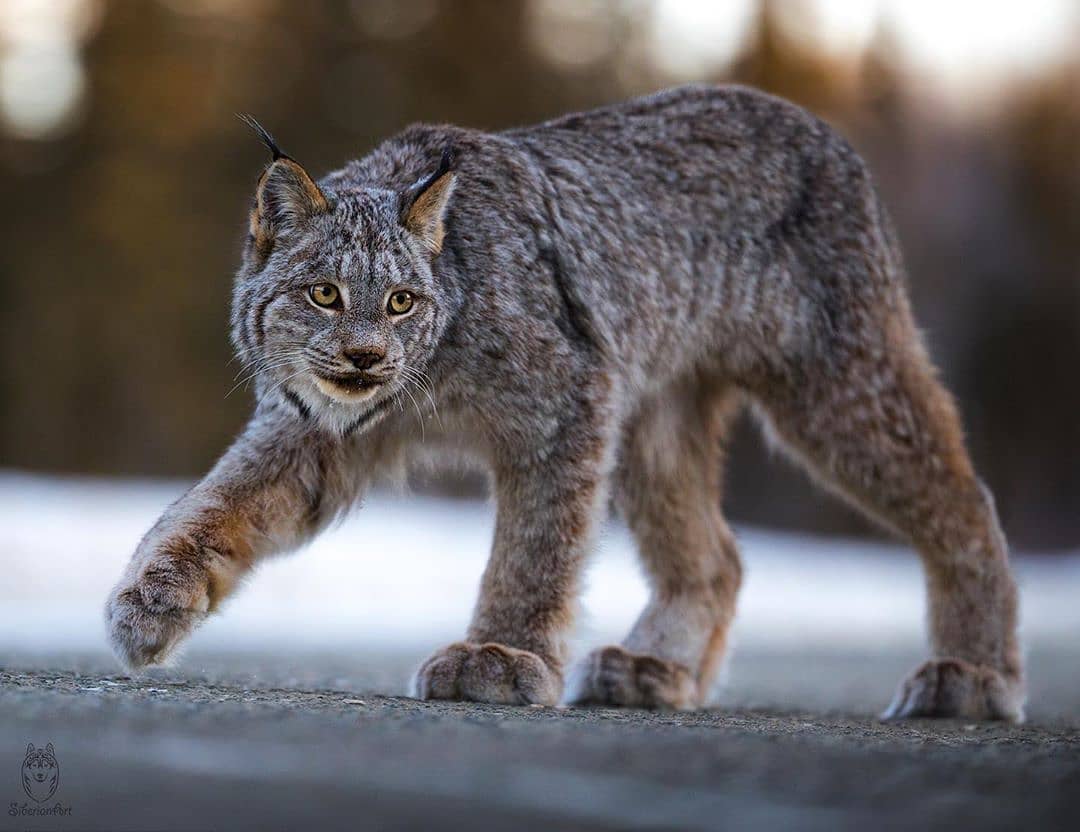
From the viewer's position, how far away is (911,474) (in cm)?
505

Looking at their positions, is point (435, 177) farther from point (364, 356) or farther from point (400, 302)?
point (364, 356)

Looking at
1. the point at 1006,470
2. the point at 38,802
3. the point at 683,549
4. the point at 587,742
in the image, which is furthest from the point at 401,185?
the point at 1006,470

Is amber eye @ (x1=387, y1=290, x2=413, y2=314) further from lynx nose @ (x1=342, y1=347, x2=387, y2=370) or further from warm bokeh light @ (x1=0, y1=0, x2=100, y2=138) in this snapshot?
warm bokeh light @ (x1=0, y1=0, x2=100, y2=138)

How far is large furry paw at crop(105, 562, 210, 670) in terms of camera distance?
362 centimetres

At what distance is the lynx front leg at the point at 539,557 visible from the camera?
3.88 meters

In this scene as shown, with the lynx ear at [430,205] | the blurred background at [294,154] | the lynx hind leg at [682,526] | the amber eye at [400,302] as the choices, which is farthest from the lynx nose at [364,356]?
the blurred background at [294,154]

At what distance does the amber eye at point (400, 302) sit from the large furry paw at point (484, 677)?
897mm

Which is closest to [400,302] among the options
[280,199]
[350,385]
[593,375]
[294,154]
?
[350,385]

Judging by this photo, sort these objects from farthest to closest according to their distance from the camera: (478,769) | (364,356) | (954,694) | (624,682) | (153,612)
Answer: (954,694) < (624,682) < (364,356) < (153,612) < (478,769)

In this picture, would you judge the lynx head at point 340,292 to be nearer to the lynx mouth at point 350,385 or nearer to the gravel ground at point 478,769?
the lynx mouth at point 350,385

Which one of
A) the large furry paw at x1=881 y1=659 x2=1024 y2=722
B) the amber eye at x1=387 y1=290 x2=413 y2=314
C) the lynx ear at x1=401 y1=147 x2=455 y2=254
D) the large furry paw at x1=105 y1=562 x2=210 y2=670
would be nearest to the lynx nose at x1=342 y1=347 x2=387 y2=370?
the amber eye at x1=387 y1=290 x2=413 y2=314

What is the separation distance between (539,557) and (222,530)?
83 centimetres

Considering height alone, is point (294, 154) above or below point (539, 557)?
above

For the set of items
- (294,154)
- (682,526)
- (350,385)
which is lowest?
(682,526)
